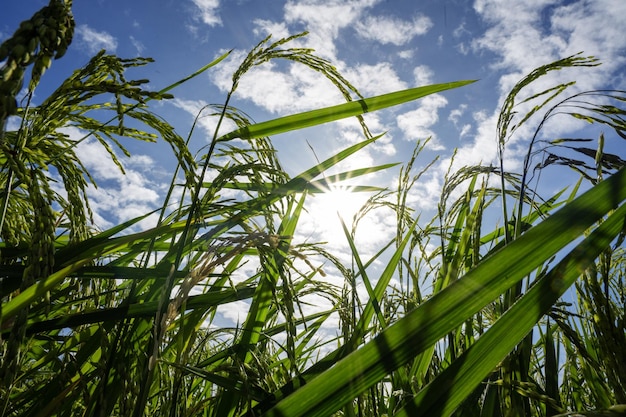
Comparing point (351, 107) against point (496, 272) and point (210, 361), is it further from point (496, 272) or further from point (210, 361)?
point (210, 361)

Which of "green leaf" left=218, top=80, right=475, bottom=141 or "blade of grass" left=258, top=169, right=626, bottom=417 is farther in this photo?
"green leaf" left=218, top=80, right=475, bottom=141

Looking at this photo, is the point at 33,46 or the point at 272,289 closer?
the point at 33,46

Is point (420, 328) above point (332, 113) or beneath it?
beneath

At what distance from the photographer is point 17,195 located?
1.54 metres

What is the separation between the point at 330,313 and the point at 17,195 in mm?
1499

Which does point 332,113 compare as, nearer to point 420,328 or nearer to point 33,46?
point 420,328

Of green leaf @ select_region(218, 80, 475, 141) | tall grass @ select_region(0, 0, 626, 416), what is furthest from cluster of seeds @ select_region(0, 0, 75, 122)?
green leaf @ select_region(218, 80, 475, 141)

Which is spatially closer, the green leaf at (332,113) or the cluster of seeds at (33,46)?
the cluster of seeds at (33,46)

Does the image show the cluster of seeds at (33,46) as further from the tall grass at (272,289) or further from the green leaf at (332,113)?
the green leaf at (332,113)

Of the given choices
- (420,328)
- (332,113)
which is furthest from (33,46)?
(332,113)

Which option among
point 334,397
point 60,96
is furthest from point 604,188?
point 60,96

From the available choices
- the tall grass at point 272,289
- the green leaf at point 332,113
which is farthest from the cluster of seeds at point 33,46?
the green leaf at point 332,113

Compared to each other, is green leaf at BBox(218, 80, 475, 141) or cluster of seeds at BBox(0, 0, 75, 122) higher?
green leaf at BBox(218, 80, 475, 141)

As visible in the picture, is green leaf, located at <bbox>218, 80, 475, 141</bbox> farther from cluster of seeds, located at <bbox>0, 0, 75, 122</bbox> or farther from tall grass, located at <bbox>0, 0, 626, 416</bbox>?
cluster of seeds, located at <bbox>0, 0, 75, 122</bbox>
